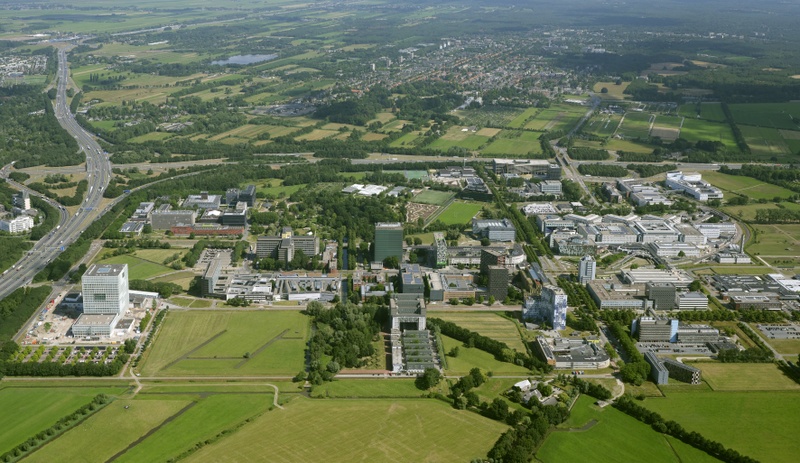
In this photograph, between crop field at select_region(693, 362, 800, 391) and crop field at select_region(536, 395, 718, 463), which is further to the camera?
crop field at select_region(693, 362, 800, 391)

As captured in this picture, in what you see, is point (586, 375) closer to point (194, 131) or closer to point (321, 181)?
point (321, 181)

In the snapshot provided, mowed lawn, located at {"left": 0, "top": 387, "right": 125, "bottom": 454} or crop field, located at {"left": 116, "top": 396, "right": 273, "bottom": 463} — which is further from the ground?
mowed lawn, located at {"left": 0, "top": 387, "right": 125, "bottom": 454}

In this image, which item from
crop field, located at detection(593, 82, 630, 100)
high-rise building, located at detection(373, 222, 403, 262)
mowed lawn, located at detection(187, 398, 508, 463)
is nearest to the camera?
mowed lawn, located at detection(187, 398, 508, 463)

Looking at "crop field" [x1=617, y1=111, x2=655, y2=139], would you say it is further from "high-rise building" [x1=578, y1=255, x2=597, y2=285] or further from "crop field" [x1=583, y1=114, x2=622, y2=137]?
"high-rise building" [x1=578, y1=255, x2=597, y2=285]

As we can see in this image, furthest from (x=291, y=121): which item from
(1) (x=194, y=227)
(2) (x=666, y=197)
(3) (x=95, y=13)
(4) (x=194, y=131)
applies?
(3) (x=95, y=13)

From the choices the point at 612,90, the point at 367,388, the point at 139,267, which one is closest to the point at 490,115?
the point at 612,90

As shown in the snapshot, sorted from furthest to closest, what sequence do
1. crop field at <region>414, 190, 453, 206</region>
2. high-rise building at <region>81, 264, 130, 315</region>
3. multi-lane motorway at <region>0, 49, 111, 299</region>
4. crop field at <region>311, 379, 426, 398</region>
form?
crop field at <region>414, 190, 453, 206</region>
multi-lane motorway at <region>0, 49, 111, 299</region>
high-rise building at <region>81, 264, 130, 315</region>
crop field at <region>311, 379, 426, 398</region>

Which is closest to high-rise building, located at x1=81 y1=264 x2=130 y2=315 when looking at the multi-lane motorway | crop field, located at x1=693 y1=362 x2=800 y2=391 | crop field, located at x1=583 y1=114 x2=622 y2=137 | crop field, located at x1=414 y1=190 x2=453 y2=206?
the multi-lane motorway
